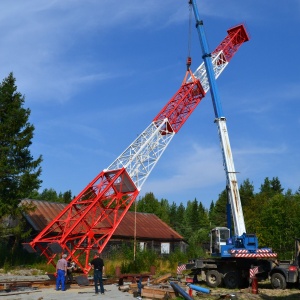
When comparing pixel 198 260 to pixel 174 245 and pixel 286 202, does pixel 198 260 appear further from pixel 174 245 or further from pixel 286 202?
pixel 286 202

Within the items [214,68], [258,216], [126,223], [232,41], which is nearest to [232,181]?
[214,68]

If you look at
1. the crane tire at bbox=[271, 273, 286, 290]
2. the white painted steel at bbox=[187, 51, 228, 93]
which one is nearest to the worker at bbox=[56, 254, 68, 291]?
the crane tire at bbox=[271, 273, 286, 290]

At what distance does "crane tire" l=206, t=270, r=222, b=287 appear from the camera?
22.0 meters

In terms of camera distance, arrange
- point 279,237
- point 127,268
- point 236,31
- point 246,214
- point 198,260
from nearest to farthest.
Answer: point 198,260
point 127,268
point 236,31
point 279,237
point 246,214

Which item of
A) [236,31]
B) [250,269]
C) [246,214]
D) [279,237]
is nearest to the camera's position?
[250,269]

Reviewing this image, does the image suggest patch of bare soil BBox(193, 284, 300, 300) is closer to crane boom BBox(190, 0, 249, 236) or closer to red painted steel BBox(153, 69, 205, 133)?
crane boom BBox(190, 0, 249, 236)

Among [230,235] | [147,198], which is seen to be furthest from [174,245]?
[147,198]

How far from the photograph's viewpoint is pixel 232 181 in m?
23.9

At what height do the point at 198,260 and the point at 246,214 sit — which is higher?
the point at 246,214

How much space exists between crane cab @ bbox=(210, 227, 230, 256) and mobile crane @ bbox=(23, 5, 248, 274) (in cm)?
767

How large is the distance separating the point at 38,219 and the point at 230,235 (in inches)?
804

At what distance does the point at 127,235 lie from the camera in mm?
42719

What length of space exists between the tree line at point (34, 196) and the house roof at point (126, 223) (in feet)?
5.52

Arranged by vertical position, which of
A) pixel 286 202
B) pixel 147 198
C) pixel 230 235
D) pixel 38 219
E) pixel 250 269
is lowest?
pixel 250 269
